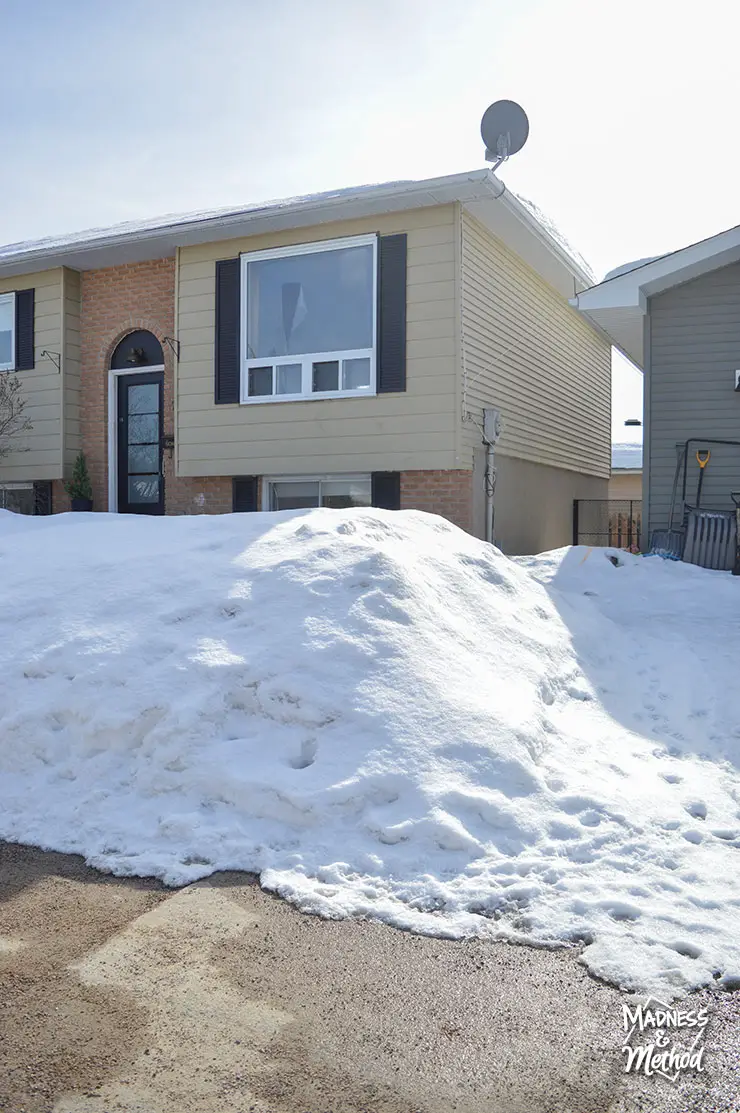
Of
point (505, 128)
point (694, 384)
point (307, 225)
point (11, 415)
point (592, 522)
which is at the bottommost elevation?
point (592, 522)

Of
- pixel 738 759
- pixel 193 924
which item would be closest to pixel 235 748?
pixel 193 924

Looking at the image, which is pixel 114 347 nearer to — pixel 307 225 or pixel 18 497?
pixel 18 497

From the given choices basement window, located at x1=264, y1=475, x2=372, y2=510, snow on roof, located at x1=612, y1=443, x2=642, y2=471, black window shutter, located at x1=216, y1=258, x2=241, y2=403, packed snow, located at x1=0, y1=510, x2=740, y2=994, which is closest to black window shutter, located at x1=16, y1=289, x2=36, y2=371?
black window shutter, located at x1=216, y1=258, x2=241, y2=403

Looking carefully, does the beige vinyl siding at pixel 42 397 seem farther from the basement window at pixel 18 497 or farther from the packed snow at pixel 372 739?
the packed snow at pixel 372 739

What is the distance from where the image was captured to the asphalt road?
2092mm

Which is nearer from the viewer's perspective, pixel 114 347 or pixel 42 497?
pixel 114 347

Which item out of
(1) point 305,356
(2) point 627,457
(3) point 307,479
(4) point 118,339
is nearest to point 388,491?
(3) point 307,479

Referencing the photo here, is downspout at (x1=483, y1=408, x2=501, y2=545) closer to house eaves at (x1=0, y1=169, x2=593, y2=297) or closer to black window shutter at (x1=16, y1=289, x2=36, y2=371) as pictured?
house eaves at (x1=0, y1=169, x2=593, y2=297)

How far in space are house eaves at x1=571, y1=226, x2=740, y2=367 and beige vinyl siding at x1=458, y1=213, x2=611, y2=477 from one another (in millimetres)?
1057

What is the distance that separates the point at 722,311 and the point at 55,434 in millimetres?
8685

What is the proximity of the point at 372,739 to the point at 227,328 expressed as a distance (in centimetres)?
765

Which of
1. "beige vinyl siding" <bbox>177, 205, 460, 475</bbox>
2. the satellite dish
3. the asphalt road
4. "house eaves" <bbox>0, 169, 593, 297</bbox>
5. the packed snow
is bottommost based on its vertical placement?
the asphalt road

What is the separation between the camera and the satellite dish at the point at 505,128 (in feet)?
34.9

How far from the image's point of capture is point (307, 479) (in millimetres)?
10445
